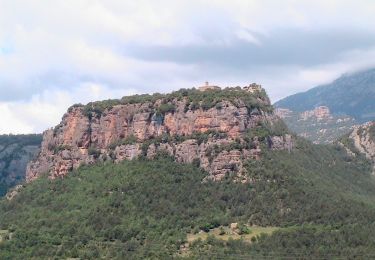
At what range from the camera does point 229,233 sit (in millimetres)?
147250

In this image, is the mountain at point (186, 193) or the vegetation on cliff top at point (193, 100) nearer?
the mountain at point (186, 193)

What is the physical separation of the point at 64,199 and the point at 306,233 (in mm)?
65381

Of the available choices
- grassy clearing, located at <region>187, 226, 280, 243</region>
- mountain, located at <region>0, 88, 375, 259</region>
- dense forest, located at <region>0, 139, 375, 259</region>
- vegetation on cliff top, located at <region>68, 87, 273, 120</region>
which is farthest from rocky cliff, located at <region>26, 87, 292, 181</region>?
grassy clearing, located at <region>187, 226, 280, 243</region>

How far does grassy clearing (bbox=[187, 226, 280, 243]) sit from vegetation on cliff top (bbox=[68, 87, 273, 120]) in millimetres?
38955

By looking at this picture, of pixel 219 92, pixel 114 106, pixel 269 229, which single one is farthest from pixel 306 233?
pixel 114 106

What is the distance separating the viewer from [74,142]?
196500 millimetres

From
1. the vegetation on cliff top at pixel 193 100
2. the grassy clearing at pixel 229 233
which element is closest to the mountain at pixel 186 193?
the grassy clearing at pixel 229 233

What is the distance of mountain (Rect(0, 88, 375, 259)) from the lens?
142500 millimetres

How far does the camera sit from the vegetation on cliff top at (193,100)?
593 ft

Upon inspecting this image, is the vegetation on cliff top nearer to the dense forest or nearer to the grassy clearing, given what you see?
the dense forest

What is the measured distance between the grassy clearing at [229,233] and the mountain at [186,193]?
242mm

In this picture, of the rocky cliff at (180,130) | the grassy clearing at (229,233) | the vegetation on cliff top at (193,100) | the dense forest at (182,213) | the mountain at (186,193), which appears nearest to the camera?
the dense forest at (182,213)

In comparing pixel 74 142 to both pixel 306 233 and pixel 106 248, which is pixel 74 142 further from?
pixel 306 233

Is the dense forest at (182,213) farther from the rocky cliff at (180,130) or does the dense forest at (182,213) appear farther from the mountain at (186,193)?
the rocky cliff at (180,130)
